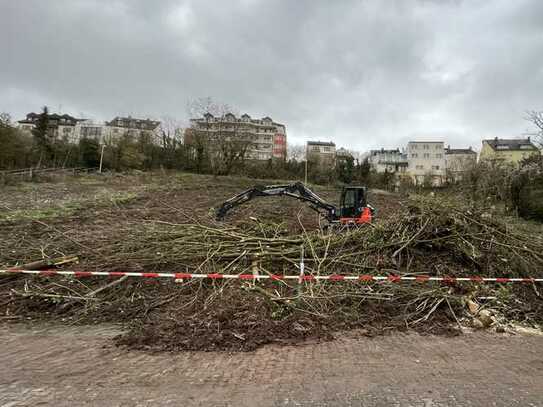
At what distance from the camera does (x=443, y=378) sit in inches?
138

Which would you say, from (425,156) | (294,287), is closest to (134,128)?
(294,287)

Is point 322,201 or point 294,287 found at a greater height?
point 322,201

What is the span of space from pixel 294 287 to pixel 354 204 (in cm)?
655

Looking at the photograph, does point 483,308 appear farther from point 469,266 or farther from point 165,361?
point 165,361

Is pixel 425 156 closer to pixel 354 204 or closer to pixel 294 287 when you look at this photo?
pixel 354 204

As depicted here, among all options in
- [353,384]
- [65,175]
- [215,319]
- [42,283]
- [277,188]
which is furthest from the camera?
[65,175]

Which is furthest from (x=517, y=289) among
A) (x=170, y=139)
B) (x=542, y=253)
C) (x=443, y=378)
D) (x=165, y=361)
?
(x=170, y=139)

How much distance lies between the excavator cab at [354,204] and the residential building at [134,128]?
109 ft

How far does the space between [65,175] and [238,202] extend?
906 inches

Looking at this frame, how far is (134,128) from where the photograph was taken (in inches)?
2034

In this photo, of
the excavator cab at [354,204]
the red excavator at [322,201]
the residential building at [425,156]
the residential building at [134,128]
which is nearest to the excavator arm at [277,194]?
the red excavator at [322,201]

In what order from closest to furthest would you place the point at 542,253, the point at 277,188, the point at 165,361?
the point at 165,361, the point at 542,253, the point at 277,188

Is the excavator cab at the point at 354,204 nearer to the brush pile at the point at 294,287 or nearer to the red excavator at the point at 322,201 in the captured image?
the red excavator at the point at 322,201

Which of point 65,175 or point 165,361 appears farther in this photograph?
point 65,175
